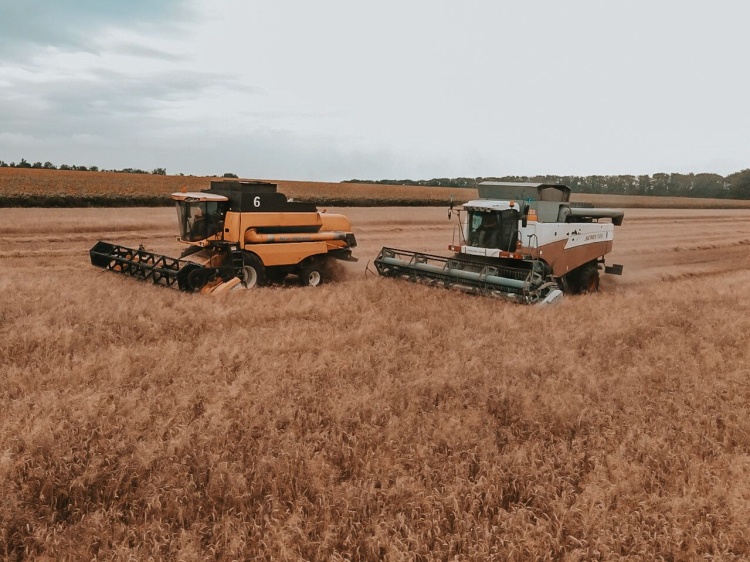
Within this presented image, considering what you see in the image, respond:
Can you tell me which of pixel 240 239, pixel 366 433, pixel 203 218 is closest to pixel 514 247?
pixel 240 239

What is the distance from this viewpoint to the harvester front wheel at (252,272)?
1130 cm

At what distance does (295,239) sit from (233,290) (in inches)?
91.7

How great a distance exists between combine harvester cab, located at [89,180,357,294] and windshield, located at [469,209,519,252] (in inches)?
137

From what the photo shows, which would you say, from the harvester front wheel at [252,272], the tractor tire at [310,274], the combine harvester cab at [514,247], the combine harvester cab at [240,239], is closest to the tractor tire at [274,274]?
the combine harvester cab at [240,239]

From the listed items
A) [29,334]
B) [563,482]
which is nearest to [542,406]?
[563,482]

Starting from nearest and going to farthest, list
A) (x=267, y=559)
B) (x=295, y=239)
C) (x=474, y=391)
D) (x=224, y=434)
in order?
(x=267, y=559) → (x=224, y=434) → (x=474, y=391) → (x=295, y=239)

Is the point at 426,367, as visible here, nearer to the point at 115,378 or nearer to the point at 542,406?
the point at 542,406

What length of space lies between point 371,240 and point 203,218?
1119 centimetres

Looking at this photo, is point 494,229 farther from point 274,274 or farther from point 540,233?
point 274,274

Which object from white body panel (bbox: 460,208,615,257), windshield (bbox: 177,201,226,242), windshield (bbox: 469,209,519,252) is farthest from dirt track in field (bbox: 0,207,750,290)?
windshield (bbox: 177,201,226,242)

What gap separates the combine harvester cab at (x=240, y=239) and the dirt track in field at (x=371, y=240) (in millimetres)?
2268

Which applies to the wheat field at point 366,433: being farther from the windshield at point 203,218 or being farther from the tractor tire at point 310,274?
the tractor tire at point 310,274

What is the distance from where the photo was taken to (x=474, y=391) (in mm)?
5617

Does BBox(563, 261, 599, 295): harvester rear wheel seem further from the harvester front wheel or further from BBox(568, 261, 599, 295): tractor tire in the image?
the harvester front wheel
